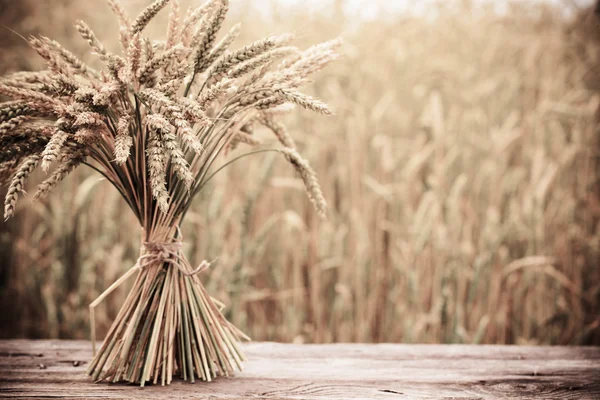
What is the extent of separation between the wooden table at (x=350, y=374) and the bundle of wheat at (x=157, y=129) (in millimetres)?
55

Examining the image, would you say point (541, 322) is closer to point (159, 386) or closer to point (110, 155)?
point (159, 386)

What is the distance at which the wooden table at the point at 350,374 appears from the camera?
2.97 feet

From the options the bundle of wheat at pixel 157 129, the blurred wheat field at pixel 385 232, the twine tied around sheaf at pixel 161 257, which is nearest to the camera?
the bundle of wheat at pixel 157 129

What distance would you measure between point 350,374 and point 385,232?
1.34m

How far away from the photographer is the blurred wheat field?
1993 millimetres

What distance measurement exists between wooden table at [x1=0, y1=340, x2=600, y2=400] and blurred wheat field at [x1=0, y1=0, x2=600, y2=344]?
1.92ft

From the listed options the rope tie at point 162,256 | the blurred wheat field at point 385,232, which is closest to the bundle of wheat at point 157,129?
the rope tie at point 162,256

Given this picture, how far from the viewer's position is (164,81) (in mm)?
845

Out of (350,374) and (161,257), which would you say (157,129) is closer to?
(161,257)

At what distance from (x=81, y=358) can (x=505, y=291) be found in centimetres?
175

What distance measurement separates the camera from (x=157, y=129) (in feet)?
2.63

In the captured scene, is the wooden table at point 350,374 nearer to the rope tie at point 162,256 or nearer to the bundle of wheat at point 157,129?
the bundle of wheat at point 157,129

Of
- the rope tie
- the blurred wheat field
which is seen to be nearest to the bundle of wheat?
the rope tie

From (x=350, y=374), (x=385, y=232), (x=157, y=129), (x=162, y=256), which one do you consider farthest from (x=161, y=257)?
(x=385, y=232)
